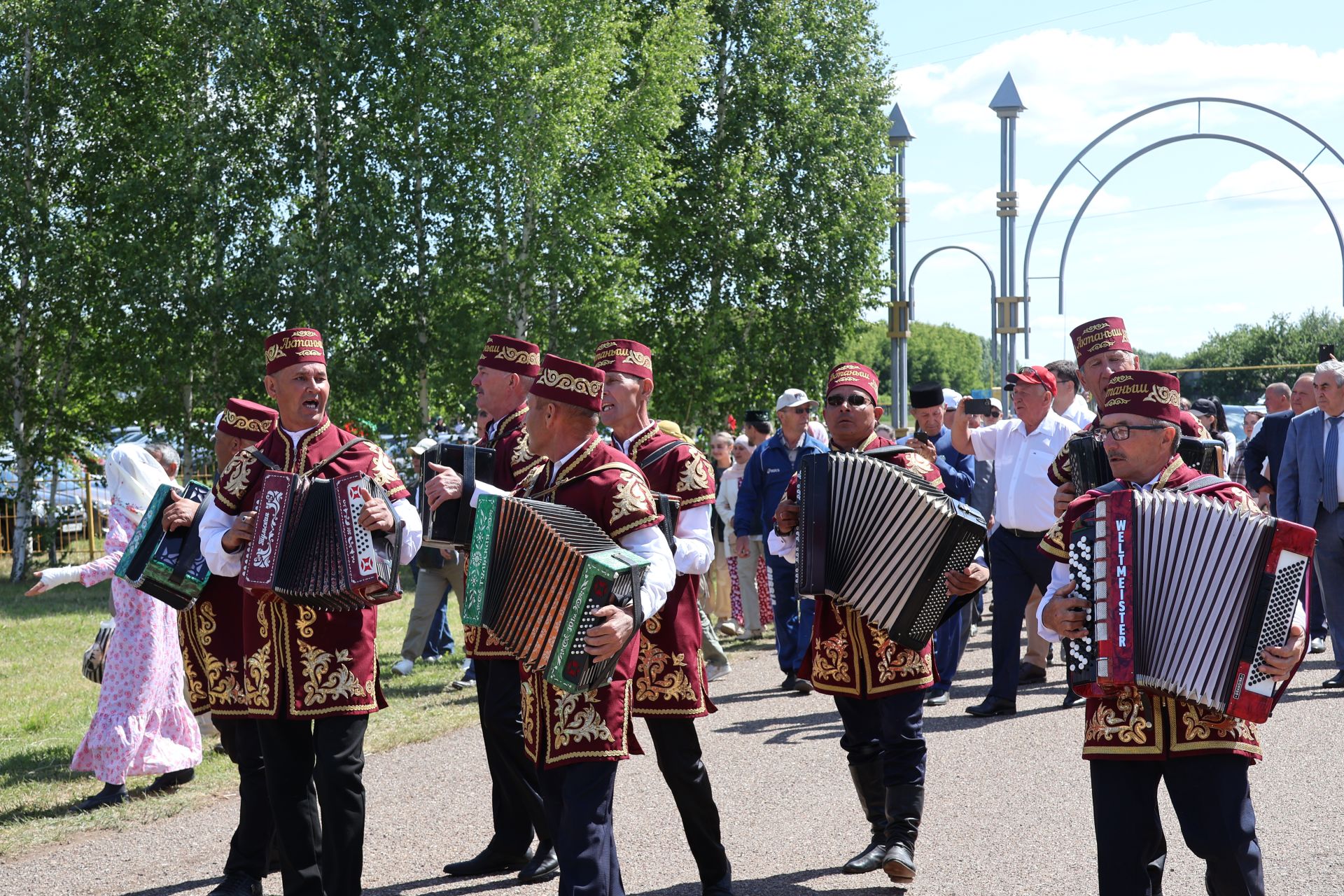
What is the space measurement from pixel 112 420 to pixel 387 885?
65.4 feet

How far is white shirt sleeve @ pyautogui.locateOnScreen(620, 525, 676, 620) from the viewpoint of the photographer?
425 cm

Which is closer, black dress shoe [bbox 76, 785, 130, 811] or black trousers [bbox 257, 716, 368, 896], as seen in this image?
black trousers [bbox 257, 716, 368, 896]

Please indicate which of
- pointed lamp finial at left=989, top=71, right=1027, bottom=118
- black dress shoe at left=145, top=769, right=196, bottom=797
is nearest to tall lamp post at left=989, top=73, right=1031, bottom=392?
pointed lamp finial at left=989, top=71, right=1027, bottom=118

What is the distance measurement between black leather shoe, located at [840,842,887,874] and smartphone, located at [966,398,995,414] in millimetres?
5618

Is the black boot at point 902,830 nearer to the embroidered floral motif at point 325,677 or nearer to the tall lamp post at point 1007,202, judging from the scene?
the embroidered floral motif at point 325,677

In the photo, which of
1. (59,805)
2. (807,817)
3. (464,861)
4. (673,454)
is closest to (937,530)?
(673,454)

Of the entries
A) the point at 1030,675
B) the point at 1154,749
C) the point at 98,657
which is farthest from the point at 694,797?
the point at 1030,675

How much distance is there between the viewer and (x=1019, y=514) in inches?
354

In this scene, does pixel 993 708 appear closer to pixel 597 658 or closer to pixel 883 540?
pixel 883 540

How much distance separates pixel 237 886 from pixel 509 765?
124cm

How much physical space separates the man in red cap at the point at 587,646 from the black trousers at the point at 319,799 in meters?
0.97

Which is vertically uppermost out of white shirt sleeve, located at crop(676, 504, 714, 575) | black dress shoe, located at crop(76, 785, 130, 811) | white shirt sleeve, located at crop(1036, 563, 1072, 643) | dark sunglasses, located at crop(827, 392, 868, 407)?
dark sunglasses, located at crop(827, 392, 868, 407)

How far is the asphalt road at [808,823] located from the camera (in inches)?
224

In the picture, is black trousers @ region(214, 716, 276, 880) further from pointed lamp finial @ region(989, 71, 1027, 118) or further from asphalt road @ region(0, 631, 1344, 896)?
pointed lamp finial @ region(989, 71, 1027, 118)
